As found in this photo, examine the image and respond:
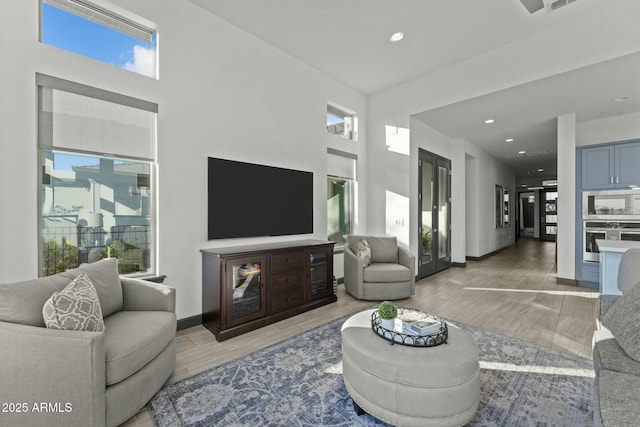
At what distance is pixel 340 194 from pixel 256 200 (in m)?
1.89

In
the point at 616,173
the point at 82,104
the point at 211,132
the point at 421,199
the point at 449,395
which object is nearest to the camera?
the point at 449,395

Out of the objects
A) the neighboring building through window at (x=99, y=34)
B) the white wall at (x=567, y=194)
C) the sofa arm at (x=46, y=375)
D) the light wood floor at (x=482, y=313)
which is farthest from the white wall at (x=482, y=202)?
the sofa arm at (x=46, y=375)

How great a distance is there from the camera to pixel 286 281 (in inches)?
130

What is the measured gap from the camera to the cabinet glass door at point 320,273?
3627 millimetres

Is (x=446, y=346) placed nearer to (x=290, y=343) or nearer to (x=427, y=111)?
(x=290, y=343)

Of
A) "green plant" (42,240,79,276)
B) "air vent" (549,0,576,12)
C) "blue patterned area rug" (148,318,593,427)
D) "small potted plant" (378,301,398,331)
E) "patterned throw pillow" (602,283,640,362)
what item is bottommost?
"blue patterned area rug" (148,318,593,427)

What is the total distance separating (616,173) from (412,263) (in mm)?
3685

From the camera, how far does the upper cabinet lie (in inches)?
176

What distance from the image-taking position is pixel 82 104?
2410 millimetres

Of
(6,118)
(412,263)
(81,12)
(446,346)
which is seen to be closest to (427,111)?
(412,263)

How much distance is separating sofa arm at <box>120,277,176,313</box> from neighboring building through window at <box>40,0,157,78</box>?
6.77 ft

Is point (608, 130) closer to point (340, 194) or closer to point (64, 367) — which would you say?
point (340, 194)

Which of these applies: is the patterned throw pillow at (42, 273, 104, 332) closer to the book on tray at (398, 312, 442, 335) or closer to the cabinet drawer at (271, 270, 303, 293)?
the cabinet drawer at (271, 270, 303, 293)

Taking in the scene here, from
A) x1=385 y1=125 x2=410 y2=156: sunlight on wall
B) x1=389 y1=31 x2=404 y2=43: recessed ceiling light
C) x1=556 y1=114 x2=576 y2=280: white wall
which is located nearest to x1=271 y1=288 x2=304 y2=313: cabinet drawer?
x1=385 y1=125 x2=410 y2=156: sunlight on wall
